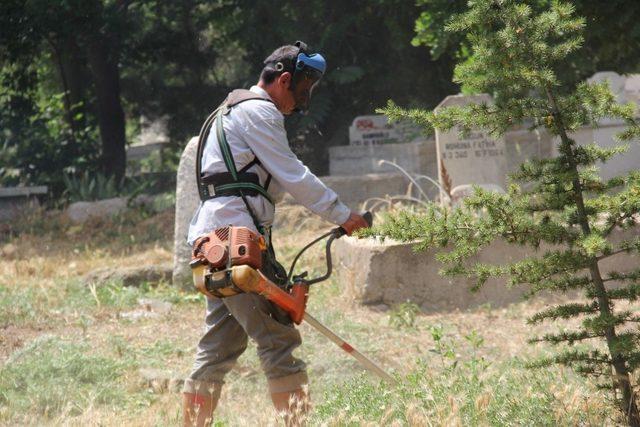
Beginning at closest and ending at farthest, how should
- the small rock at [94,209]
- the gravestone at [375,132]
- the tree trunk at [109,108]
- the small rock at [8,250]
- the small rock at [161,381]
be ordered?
the small rock at [161,381] → the small rock at [8,250] → the small rock at [94,209] → the gravestone at [375,132] → the tree trunk at [109,108]

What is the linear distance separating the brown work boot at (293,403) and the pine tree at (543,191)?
891 mm

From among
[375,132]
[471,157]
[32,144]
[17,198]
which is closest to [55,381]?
[471,157]

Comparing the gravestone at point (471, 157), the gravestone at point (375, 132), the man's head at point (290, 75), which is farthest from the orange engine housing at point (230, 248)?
the gravestone at point (375, 132)

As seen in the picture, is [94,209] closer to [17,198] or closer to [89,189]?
[89,189]

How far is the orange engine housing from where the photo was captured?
15.6 feet

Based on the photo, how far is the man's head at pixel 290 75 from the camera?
5129 millimetres

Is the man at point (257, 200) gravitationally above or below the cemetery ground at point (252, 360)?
above

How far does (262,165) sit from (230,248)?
1.55 feet

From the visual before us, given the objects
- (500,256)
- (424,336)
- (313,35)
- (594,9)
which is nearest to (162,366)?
(424,336)

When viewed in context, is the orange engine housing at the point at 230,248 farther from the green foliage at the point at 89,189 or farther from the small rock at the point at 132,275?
the green foliage at the point at 89,189

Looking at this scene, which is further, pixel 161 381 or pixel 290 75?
pixel 161 381

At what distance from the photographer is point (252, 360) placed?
722 cm

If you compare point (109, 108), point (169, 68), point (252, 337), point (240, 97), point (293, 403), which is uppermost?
point (169, 68)

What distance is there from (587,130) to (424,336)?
505 cm
